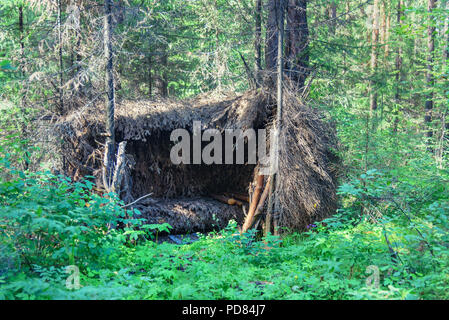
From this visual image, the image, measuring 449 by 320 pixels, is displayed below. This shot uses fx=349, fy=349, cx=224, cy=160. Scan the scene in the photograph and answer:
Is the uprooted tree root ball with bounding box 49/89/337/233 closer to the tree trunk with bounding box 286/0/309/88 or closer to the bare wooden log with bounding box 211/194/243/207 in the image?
the bare wooden log with bounding box 211/194/243/207

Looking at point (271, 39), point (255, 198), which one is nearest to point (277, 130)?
point (255, 198)

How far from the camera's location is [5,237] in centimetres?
419

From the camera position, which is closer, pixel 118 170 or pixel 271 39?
pixel 118 170

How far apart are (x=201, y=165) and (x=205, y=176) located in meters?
0.36

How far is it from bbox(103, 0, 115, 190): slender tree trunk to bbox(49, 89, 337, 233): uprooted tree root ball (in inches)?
12.8

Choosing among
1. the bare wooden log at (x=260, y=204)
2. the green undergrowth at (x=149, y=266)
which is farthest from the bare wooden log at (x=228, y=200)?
the green undergrowth at (x=149, y=266)

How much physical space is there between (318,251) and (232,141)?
4207 mm

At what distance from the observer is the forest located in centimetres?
428

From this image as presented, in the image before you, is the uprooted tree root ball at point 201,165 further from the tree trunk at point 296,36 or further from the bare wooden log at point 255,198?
the tree trunk at point 296,36

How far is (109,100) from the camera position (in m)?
7.72

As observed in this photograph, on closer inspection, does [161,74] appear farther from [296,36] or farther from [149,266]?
[149,266]

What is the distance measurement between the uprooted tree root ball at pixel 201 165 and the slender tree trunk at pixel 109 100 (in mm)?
325
